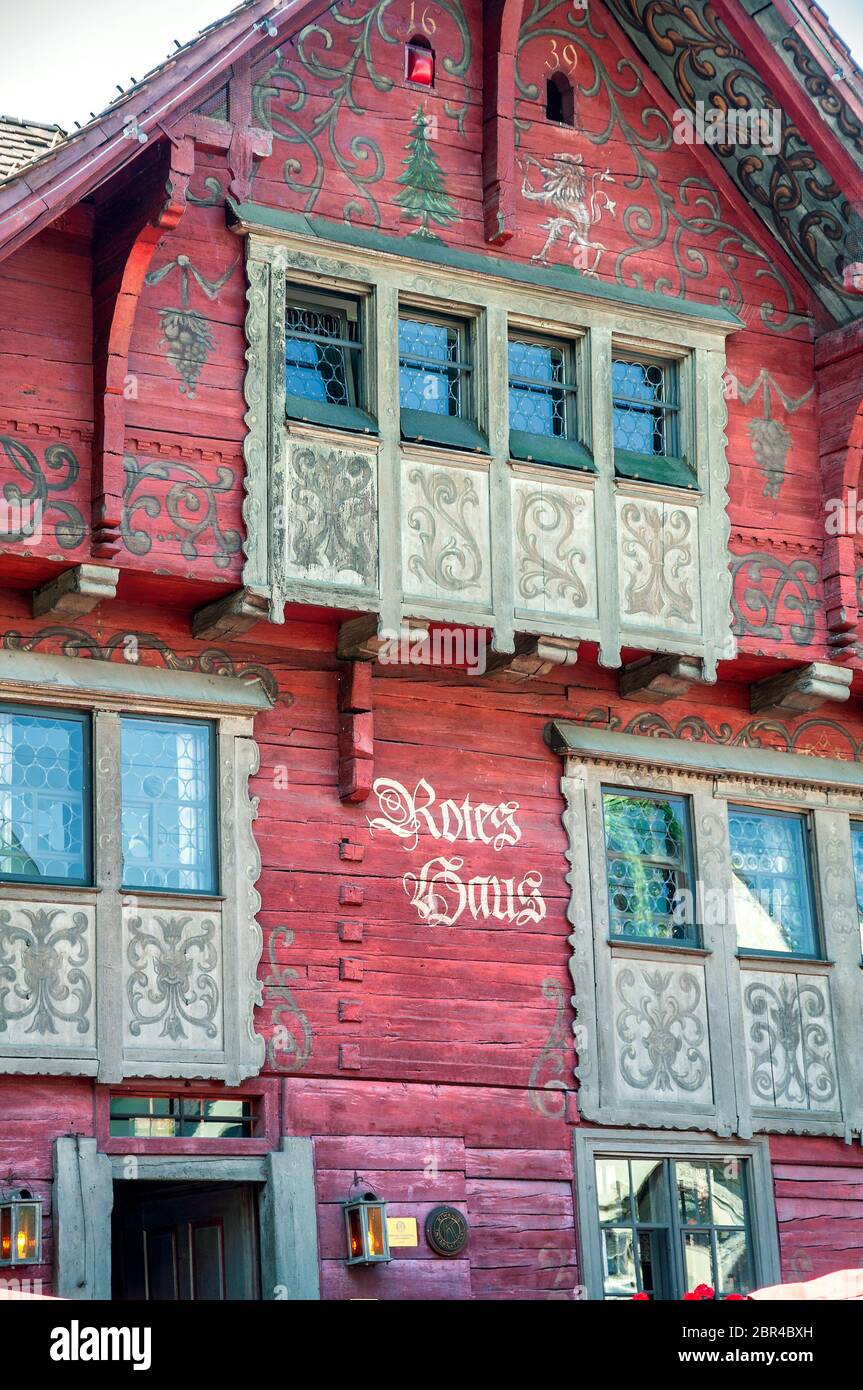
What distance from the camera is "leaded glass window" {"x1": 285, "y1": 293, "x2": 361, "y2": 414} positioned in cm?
1595

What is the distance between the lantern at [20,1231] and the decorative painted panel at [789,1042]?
17.3ft

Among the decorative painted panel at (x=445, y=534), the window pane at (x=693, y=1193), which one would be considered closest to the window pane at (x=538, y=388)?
the decorative painted panel at (x=445, y=534)

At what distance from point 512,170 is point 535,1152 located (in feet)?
21.8

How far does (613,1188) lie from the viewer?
16.1 meters

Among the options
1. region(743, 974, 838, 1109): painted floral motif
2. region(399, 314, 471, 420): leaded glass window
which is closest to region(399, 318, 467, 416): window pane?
region(399, 314, 471, 420): leaded glass window

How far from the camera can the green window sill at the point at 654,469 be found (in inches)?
658

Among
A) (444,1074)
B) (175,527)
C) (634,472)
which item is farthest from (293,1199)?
(634,472)

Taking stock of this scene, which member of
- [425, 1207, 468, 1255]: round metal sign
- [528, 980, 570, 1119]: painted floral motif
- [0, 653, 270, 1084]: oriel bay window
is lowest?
[425, 1207, 468, 1255]: round metal sign

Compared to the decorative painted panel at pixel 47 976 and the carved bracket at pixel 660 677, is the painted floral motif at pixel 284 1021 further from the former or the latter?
the carved bracket at pixel 660 677

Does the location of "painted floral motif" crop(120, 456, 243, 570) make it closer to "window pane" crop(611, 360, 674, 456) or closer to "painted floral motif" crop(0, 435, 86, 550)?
"painted floral motif" crop(0, 435, 86, 550)

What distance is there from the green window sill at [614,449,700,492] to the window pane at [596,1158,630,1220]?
15.0ft

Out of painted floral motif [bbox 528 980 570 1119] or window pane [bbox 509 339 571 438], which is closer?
painted floral motif [bbox 528 980 570 1119]

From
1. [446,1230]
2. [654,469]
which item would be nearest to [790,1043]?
[446,1230]
